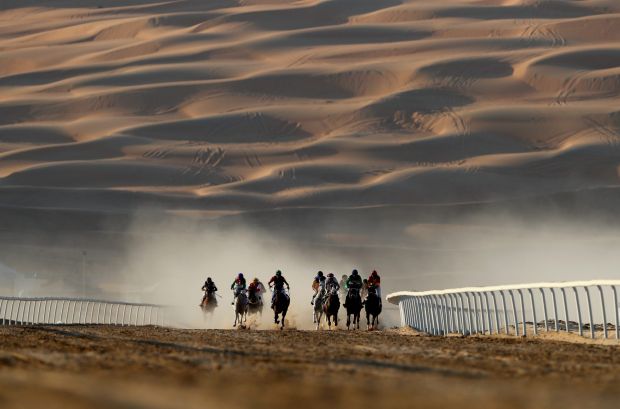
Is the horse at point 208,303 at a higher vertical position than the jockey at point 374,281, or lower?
higher

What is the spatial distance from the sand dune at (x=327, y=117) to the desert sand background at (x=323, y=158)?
0.29m

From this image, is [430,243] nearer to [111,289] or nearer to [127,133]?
[111,289]

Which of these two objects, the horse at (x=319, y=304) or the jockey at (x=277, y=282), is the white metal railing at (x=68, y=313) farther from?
the horse at (x=319, y=304)

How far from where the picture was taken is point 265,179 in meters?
129

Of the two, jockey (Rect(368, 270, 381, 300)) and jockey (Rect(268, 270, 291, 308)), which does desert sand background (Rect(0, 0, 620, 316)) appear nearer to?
jockey (Rect(268, 270, 291, 308))

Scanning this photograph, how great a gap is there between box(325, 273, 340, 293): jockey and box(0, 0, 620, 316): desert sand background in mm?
49567

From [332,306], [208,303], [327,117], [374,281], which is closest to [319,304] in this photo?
[332,306]

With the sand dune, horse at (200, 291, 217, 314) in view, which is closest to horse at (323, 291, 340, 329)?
horse at (200, 291, 217, 314)

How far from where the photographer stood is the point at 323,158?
137 metres

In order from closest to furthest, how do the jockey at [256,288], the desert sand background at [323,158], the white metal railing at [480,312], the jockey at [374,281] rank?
the white metal railing at [480,312], the jockey at [374,281], the jockey at [256,288], the desert sand background at [323,158]

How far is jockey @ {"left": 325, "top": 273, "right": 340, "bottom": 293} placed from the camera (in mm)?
38781

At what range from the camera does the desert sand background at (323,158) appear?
351 feet

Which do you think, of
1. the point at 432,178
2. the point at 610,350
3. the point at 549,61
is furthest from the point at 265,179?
the point at 610,350

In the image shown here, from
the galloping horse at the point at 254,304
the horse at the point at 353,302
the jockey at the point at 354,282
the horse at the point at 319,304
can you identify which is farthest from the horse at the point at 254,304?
the jockey at the point at 354,282
